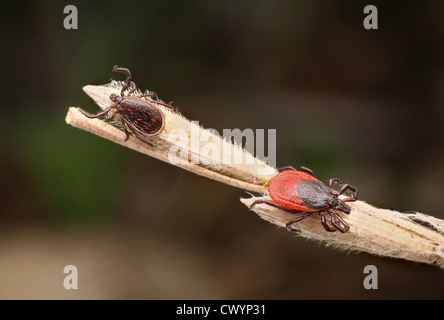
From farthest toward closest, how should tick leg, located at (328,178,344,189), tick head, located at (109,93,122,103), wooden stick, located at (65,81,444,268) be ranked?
1. tick leg, located at (328,178,344,189)
2. tick head, located at (109,93,122,103)
3. wooden stick, located at (65,81,444,268)

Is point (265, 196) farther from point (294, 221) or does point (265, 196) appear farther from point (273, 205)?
point (294, 221)

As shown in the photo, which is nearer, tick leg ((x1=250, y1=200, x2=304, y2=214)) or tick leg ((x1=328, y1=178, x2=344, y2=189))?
tick leg ((x1=250, y1=200, x2=304, y2=214))

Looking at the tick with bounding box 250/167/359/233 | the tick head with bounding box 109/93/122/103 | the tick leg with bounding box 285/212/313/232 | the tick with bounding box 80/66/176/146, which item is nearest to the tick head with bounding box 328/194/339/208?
the tick with bounding box 250/167/359/233

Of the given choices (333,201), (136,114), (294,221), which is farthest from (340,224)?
(136,114)

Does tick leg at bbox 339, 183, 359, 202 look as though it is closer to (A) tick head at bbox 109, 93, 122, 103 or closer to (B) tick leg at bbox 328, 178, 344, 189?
(B) tick leg at bbox 328, 178, 344, 189

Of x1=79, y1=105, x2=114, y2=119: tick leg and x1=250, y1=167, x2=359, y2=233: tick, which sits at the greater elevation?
x1=79, y1=105, x2=114, y2=119: tick leg

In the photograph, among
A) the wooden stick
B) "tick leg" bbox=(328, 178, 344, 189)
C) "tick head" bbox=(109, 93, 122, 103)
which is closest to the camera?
the wooden stick

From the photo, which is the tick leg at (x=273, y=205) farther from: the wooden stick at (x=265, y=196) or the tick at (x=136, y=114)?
the tick at (x=136, y=114)
